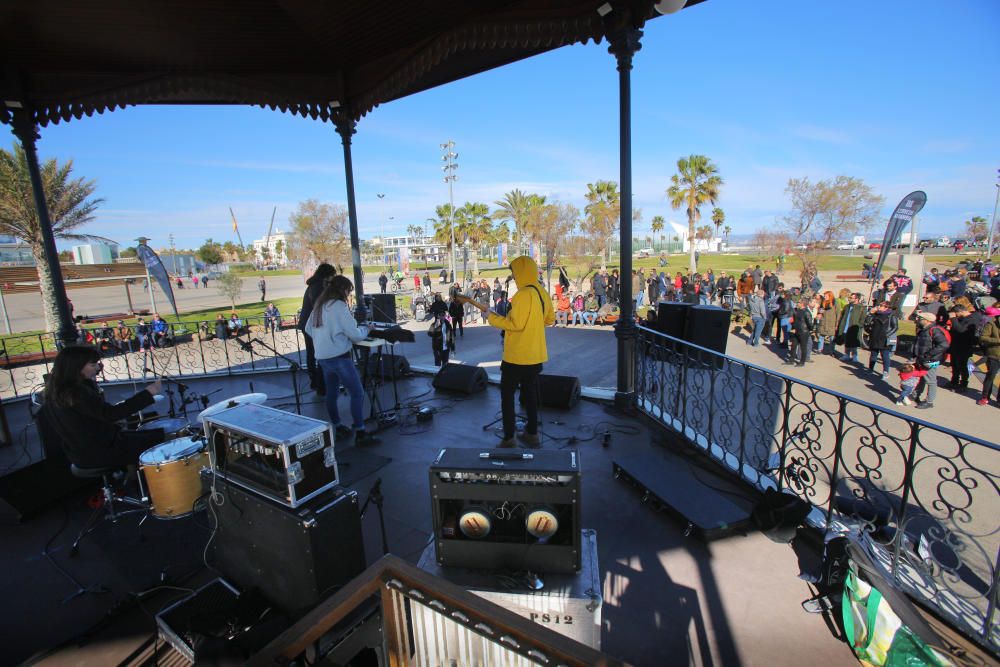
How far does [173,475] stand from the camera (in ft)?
11.9

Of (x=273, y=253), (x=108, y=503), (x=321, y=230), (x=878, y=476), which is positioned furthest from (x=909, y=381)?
(x=273, y=253)

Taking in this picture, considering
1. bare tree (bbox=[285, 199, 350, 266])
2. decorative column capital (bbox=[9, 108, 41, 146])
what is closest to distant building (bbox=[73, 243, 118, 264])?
bare tree (bbox=[285, 199, 350, 266])

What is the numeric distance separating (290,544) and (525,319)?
2577 millimetres

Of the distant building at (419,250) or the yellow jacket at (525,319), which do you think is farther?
the distant building at (419,250)

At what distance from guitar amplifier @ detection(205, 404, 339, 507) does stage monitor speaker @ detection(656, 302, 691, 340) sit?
16.4 feet

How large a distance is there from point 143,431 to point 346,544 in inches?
103

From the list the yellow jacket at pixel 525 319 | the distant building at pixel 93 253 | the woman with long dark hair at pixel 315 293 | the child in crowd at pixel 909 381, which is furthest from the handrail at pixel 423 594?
the distant building at pixel 93 253

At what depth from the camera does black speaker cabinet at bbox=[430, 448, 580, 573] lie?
2.33 metres

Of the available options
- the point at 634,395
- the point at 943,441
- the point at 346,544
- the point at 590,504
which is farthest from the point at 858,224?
the point at 346,544

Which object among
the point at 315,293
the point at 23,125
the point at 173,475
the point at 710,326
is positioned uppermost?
the point at 23,125

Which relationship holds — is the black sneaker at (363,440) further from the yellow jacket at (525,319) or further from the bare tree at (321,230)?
the bare tree at (321,230)

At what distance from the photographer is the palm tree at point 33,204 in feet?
61.7

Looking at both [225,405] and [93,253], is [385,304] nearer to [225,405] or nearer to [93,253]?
[225,405]

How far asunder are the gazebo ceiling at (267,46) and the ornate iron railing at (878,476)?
3.88 meters
